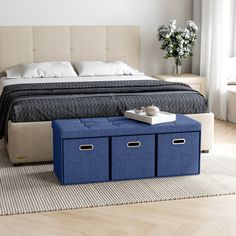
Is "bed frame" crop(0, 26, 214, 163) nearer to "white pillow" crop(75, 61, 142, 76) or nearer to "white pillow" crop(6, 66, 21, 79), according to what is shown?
"white pillow" crop(6, 66, 21, 79)

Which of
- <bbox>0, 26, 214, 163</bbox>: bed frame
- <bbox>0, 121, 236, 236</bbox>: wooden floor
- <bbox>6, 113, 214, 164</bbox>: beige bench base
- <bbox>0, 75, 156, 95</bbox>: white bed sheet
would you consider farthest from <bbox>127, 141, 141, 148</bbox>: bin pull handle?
<bbox>0, 26, 214, 163</bbox>: bed frame

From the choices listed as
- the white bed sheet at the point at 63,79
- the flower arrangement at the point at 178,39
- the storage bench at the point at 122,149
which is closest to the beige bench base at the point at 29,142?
the storage bench at the point at 122,149

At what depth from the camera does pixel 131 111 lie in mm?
4016

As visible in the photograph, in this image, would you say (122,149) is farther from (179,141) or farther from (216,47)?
(216,47)

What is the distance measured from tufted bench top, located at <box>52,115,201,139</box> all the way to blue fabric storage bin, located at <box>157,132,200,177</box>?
0.17ft

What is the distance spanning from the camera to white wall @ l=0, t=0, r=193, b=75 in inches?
238

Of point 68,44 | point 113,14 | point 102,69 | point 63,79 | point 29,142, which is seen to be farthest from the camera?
point 113,14

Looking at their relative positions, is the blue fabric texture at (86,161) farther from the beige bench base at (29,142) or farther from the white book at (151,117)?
the beige bench base at (29,142)

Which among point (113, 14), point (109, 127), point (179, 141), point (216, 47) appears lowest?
point (179, 141)

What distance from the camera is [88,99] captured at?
4344mm

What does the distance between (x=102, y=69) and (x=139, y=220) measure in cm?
304

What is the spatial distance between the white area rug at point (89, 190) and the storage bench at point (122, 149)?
0.24 feet

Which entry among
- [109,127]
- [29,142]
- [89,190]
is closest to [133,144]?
[109,127]

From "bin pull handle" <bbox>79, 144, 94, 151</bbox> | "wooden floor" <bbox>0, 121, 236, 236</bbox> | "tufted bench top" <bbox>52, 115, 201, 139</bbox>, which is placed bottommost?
"wooden floor" <bbox>0, 121, 236, 236</bbox>
